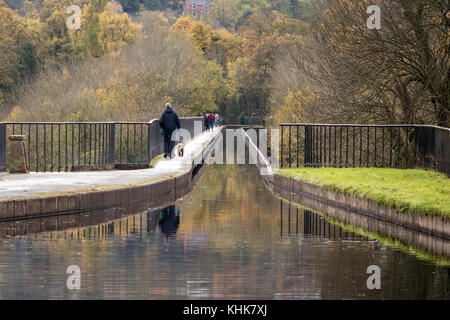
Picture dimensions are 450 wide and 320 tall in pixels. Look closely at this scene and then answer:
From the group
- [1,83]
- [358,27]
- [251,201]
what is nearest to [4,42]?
[1,83]

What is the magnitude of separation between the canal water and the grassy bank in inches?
46.6

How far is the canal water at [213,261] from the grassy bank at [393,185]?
118 centimetres

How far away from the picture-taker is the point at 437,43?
28844mm

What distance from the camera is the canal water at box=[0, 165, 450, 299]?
33.0ft

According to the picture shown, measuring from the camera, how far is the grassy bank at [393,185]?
15675 millimetres

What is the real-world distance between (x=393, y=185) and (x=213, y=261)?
8.42 meters

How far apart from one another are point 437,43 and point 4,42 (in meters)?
79.2
